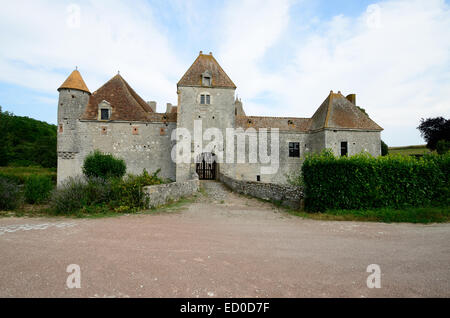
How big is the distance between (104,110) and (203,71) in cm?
1015

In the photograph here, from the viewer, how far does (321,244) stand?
5.29 meters

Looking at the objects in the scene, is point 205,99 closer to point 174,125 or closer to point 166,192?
point 174,125

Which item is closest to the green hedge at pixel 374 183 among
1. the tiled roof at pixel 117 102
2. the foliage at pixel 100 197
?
the foliage at pixel 100 197

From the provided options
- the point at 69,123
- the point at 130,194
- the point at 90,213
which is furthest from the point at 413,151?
the point at 69,123

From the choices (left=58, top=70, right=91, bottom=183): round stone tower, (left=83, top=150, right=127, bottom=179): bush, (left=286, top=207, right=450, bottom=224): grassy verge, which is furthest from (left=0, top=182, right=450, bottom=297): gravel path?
(left=58, top=70, right=91, bottom=183): round stone tower

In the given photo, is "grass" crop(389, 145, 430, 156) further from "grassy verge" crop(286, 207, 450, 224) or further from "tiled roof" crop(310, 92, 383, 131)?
"grassy verge" crop(286, 207, 450, 224)

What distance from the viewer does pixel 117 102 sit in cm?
2103

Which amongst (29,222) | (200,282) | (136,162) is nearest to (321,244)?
A: (200,282)

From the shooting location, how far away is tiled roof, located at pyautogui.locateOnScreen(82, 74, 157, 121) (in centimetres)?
2034

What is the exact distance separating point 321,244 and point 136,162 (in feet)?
62.5

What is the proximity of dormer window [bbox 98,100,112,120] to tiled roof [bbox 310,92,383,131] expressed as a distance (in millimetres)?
20426

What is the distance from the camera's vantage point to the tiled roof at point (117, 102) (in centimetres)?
A: 2034

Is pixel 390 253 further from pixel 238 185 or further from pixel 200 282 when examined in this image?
pixel 238 185

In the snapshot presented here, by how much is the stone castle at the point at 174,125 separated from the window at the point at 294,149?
1.33ft
